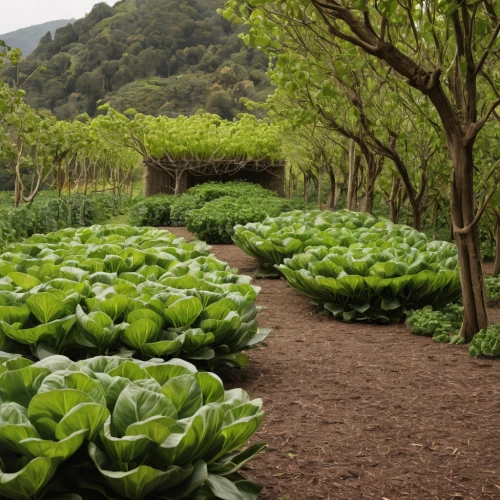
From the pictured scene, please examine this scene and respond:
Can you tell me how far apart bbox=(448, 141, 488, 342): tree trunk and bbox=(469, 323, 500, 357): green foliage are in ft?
0.78

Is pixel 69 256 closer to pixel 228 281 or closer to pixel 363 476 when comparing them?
pixel 228 281

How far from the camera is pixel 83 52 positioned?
9356 cm

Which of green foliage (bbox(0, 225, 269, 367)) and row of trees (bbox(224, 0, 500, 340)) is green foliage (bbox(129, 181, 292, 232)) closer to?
row of trees (bbox(224, 0, 500, 340))

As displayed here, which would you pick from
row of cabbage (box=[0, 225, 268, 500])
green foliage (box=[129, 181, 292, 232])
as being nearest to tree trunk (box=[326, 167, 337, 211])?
green foliage (box=[129, 181, 292, 232])

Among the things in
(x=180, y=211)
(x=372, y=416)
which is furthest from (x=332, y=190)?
(x=372, y=416)

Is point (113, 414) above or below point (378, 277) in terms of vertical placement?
above

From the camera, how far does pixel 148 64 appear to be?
3639 inches

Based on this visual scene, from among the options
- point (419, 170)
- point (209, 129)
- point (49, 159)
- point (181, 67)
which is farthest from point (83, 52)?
point (419, 170)

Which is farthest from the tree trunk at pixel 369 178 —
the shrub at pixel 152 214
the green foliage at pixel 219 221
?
the shrub at pixel 152 214

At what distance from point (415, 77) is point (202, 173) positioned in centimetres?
2218

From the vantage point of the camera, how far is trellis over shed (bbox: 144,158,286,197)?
84.1ft

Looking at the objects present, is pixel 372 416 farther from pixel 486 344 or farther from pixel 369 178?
pixel 369 178

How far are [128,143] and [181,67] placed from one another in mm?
72141

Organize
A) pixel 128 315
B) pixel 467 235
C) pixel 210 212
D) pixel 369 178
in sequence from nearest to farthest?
pixel 128 315 → pixel 467 235 → pixel 369 178 → pixel 210 212
